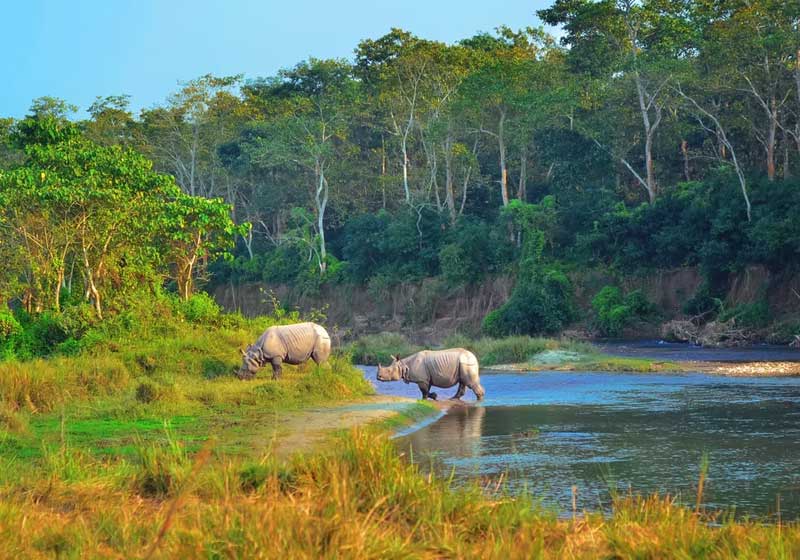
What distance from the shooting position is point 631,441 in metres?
15.2

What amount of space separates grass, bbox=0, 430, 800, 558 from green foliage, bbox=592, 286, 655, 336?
33524mm

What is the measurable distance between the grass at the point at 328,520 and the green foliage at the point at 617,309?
33.5 meters

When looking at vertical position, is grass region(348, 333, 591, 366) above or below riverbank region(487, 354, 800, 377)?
above

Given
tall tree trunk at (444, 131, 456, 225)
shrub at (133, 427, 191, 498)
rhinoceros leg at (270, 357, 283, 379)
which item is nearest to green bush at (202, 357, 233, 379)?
rhinoceros leg at (270, 357, 283, 379)

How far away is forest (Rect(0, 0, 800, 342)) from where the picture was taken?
26.5m

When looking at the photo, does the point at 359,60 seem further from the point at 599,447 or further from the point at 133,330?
the point at 599,447

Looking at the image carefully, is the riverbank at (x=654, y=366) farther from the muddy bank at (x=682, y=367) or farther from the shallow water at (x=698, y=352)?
the shallow water at (x=698, y=352)

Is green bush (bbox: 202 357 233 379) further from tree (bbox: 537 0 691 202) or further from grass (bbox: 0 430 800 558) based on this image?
tree (bbox: 537 0 691 202)

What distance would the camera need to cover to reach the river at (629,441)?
442 inches

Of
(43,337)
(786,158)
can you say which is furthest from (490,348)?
(786,158)

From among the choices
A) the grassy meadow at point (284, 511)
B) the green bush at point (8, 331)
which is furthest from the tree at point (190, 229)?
the grassy meadow at point (284, 511)

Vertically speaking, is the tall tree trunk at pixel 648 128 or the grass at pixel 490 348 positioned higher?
the tall tree trunk at pixel 648 128

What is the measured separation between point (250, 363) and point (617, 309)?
2454 cm

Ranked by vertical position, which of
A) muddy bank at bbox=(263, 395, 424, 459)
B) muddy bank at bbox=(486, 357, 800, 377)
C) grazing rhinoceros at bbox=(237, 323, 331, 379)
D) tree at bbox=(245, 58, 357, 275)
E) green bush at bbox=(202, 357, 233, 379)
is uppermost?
tree at bbox=(245, 58, 357, 275)
